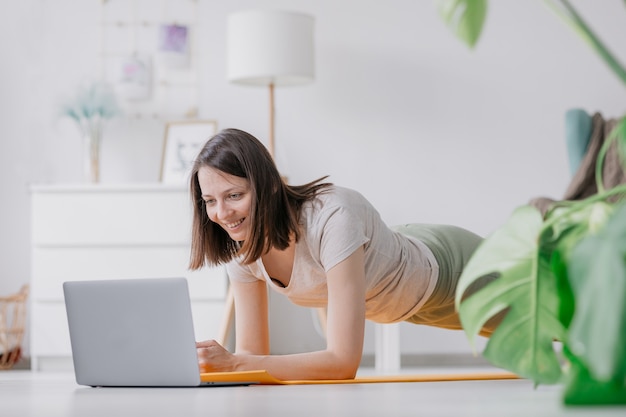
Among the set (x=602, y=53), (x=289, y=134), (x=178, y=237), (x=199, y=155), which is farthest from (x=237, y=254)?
(x=289, y=134)

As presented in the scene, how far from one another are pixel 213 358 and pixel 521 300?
1.13 metres

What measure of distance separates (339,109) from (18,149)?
1.69 m

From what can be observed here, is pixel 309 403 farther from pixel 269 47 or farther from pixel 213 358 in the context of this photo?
pixel 269 47

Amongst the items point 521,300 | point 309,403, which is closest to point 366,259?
point 309,403

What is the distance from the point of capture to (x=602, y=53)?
55 centimetres

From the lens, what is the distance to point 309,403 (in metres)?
1.02

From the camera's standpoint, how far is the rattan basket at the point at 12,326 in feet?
14.8

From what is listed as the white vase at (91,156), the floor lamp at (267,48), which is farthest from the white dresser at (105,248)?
the floor lamp at (267,48)

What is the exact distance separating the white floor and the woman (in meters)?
0.54

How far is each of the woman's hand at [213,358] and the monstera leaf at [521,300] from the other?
3.58ft

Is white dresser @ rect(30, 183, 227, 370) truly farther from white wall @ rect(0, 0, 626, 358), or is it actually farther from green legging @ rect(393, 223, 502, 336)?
green legging @ rect(393, 223, 502, 336)

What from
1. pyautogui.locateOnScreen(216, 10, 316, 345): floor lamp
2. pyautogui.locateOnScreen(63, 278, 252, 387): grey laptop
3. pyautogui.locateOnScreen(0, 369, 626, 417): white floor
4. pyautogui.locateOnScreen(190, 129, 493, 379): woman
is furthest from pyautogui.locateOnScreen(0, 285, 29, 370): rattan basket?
pyautogui.locateOnScreen(0, 369, 626, 417): white floor

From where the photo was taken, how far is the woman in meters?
1.85

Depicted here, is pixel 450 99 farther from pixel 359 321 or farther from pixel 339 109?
pixel 359 321
